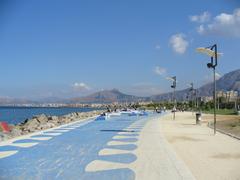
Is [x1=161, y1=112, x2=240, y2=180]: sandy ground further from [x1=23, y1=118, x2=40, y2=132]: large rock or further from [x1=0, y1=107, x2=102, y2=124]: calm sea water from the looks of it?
[x1=0, y1=107, x2=102, y2=124]: calm sea water

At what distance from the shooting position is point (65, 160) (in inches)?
342

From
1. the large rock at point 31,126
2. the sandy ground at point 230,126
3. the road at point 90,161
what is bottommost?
the road at point 90,161

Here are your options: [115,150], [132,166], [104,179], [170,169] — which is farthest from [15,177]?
[115,150]

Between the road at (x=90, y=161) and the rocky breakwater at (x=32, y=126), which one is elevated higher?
the rocky breakwater at (x=32, y=126)

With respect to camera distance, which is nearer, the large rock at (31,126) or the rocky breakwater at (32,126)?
the rocky breakwater at (32,126)

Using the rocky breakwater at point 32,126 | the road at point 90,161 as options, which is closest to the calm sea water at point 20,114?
the rocky breakwater at point 32,126

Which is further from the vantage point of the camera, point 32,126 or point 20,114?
point 20,114

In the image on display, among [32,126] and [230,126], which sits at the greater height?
[230,126]

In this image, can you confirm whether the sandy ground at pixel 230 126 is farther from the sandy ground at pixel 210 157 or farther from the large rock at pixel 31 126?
the large rock at pixel 31 126

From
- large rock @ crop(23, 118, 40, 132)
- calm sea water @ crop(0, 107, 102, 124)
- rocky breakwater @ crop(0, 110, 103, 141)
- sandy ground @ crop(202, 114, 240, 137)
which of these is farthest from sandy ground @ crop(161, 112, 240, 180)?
calm sea water @ crop(0, 107, 102, 124)

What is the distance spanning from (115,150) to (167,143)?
228cm

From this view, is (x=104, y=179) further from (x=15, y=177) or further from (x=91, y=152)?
(x=91, y=152)

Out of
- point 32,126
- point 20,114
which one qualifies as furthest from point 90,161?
point 20,114

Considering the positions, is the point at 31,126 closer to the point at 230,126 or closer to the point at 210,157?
the point at 230,126
